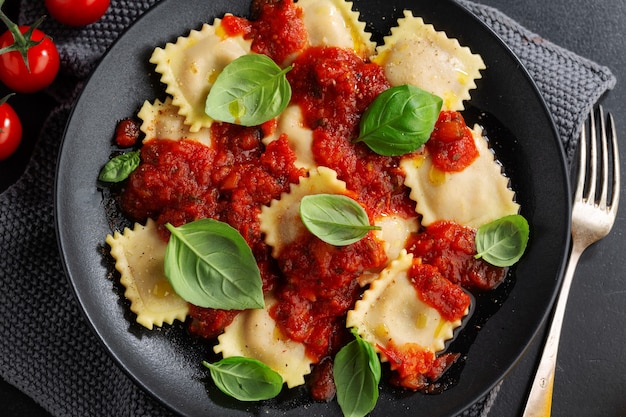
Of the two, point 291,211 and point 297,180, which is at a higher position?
point 297,180

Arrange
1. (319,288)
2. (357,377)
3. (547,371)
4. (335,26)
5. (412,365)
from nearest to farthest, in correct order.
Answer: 1. (357,377)
2. (319,288)
3. (412,365)
4. (335,26)
5. (547,371)

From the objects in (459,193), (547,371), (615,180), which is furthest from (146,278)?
(615,180)

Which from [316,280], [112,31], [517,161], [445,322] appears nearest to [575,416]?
[445,322]

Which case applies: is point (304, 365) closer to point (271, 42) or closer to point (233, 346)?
point (233, 346)

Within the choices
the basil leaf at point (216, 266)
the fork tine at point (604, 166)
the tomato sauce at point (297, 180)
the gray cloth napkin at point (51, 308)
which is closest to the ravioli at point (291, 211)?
the tomato sauce at point (297, 180)

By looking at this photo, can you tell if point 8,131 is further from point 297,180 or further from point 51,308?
point 297,180
